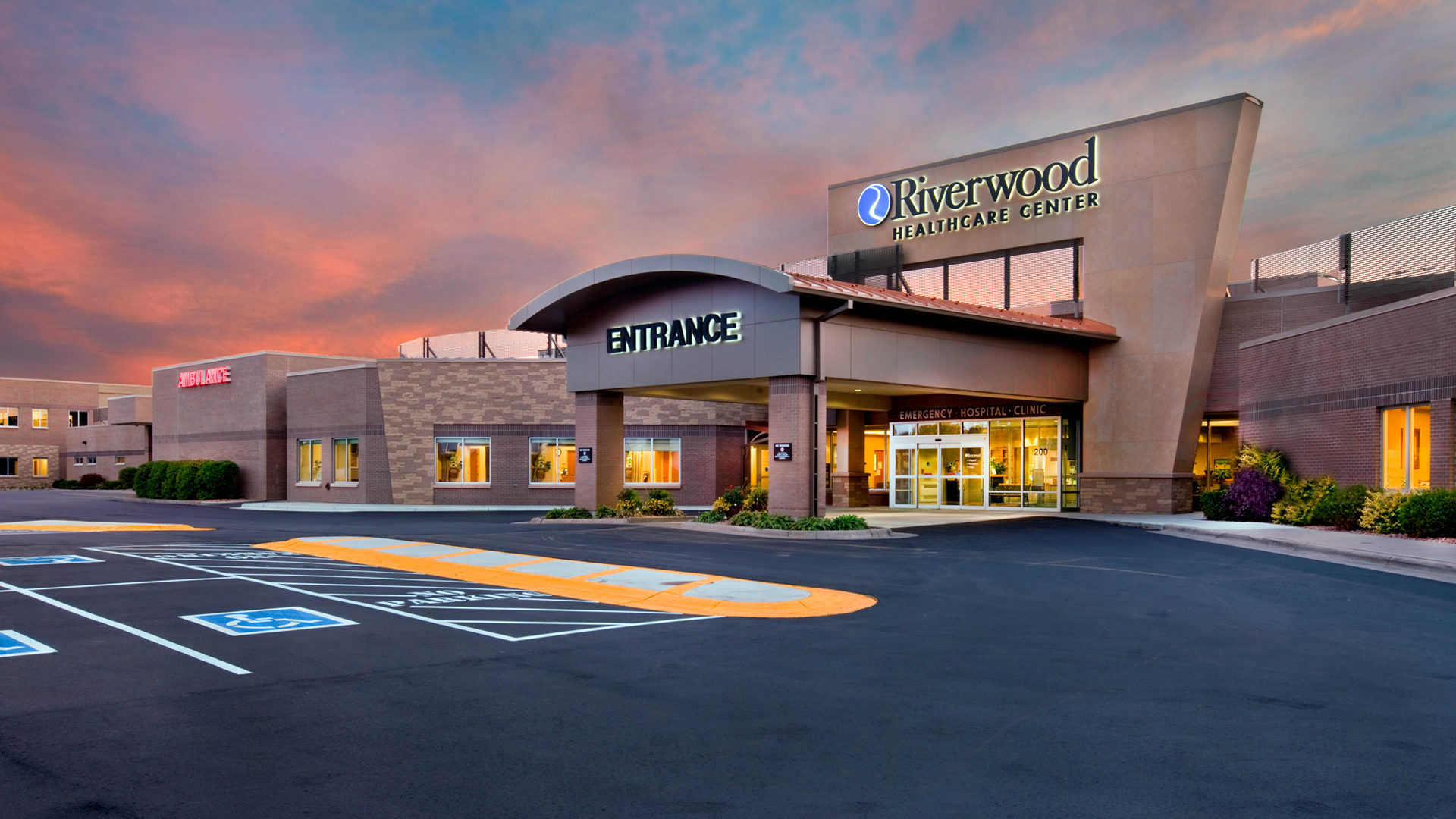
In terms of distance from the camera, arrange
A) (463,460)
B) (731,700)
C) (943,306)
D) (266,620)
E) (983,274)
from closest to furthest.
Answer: (731,700) → (266,620) → (943,306) → (983,274) → (463,460)

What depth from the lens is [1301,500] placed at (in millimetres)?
22859

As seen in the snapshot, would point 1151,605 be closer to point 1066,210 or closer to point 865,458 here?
point 1066,210

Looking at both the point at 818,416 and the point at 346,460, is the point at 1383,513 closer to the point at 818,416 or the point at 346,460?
Answer: the point at 818,416

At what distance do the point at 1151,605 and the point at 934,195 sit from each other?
928 inches

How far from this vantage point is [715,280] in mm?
24156

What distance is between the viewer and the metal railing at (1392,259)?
88.5ft

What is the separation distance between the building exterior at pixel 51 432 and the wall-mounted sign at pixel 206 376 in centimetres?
2580

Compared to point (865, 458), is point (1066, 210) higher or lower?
higher

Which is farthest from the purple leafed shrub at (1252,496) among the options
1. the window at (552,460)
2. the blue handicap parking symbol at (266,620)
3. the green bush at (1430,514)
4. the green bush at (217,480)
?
the green bush at (217,480)

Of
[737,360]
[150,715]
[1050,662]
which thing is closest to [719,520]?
[737,360]

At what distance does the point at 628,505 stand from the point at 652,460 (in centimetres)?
873

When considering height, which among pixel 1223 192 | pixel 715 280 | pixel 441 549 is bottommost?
pixel 441 549

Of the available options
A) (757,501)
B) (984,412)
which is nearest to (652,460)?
(757,501)

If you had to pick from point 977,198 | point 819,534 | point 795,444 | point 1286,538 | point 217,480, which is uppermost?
point 977,198
